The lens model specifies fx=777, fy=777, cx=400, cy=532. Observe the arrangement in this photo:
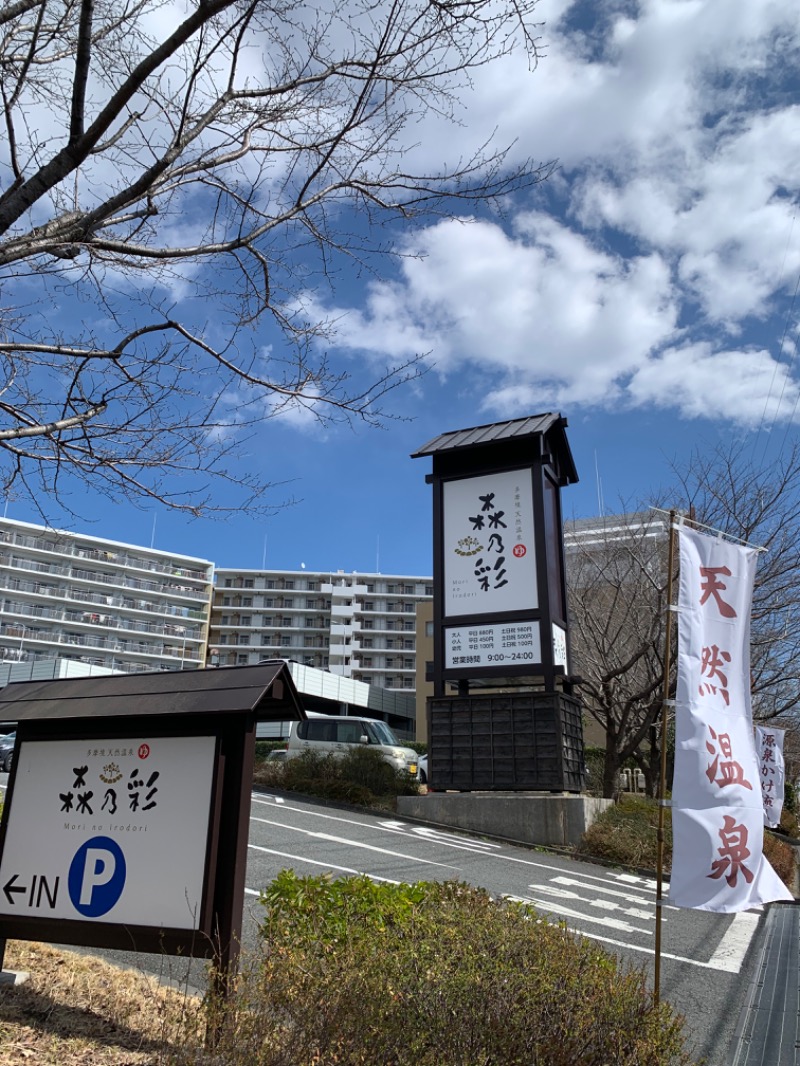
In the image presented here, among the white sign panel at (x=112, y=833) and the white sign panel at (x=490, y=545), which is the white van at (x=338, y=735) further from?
the white sign panel at (x=112, y=833)

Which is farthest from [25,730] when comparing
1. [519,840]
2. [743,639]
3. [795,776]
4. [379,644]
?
[379,644]

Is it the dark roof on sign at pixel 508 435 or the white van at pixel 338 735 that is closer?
the dark roof on sign at pixel 508 435

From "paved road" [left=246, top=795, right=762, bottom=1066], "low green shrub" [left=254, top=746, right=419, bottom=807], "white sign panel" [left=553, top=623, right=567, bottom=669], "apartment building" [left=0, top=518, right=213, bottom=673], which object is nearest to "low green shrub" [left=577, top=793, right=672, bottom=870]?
"paved road" [left=246, top=795, right=762, bottom=1066]

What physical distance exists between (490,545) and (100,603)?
61.1 m

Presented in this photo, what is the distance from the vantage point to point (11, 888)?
425cm

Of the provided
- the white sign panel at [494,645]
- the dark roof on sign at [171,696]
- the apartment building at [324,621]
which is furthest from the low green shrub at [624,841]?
the apartment building at [324,621]

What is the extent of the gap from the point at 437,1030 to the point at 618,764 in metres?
17.8

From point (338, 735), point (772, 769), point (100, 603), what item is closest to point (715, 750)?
point (772, 769)

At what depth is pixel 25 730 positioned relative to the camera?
4.61m

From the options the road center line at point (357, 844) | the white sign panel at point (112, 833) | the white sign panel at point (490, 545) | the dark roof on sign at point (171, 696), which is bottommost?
the road center line at point (357, 844)

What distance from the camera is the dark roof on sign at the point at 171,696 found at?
4008 millimetres

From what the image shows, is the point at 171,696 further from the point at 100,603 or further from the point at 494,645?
the point at 100,603

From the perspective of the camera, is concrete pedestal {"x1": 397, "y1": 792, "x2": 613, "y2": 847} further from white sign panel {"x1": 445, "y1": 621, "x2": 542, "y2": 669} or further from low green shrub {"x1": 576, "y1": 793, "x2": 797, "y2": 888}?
white sign panel {"x1": 445, "y1": 621, "x2": 542, "y2": 669}

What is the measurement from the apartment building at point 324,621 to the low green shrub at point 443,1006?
242 feet
